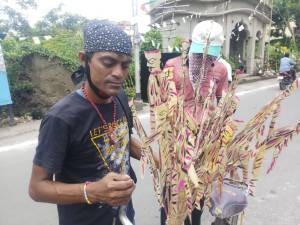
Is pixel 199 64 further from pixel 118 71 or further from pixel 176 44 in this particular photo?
pixel 176 44

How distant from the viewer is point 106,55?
1.20 m

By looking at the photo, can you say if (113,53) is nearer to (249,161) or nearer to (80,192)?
(80,192)

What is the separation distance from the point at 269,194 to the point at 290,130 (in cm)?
259

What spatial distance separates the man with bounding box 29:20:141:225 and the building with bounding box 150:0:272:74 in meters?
8.45

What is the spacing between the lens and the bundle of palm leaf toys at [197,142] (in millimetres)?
1068

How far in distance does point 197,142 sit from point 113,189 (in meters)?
0.31

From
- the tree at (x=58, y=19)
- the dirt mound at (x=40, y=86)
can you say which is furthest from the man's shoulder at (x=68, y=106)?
the tree at (x=58, y=19)

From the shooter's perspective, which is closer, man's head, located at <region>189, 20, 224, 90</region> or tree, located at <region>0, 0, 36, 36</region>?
man's head, located at <region>189, 20, 224, 90</region>

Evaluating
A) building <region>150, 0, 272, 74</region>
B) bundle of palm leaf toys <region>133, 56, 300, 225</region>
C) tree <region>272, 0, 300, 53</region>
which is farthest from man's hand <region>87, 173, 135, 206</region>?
tree <region>272, 0, 300, 53</region>

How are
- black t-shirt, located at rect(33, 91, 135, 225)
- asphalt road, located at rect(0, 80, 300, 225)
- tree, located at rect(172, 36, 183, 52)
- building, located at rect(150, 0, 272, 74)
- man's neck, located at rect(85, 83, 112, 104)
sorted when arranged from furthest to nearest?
building, located at rect(150, 0, 272, 74), tree, located at rect(172, 36, 183, 52), asphalt road, located at rect(0, 80, 300, 225), man's neck, located at rect(85, 83, 112, 104), black t-shirt, located at rect(33, 91, 135, 225)

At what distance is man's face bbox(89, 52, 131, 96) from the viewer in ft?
3.96

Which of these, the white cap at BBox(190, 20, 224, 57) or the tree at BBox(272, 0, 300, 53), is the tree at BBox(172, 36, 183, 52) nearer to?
the white cap at BBox(190, 20, 224, 57)

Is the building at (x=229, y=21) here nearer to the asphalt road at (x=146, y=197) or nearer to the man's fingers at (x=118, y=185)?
the asphalt road at (x=146, y=197)

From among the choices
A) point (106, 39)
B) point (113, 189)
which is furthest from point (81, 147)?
point (106, 39)
